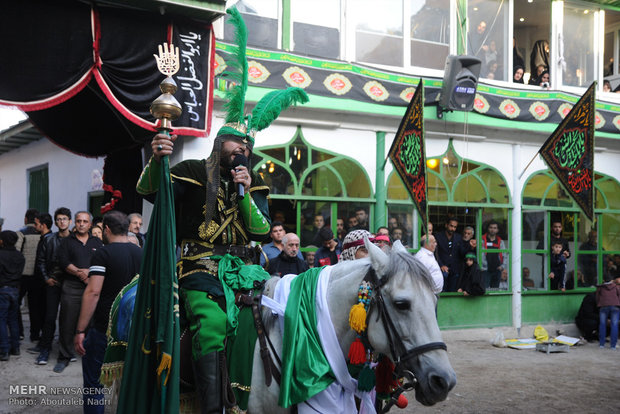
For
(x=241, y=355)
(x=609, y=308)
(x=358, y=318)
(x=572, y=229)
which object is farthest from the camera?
(x=572, y=229)

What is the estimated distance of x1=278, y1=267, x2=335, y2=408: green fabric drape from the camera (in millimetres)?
2881

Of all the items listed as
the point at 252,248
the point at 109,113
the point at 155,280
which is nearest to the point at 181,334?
the point at 155,280

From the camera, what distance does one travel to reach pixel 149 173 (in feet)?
10.5

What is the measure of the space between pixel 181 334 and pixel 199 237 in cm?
60

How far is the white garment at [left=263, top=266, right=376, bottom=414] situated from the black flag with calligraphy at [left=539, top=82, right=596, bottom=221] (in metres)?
8.58

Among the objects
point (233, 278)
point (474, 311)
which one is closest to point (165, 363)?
point (233, 278)

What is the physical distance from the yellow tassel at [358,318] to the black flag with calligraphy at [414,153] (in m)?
6.21

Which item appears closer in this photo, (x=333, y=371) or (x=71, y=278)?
(x=333, y=371)

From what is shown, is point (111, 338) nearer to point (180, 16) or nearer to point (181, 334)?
point (181, 334)

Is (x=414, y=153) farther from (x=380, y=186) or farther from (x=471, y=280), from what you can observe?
(x=471, y=280)

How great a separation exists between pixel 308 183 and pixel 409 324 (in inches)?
286

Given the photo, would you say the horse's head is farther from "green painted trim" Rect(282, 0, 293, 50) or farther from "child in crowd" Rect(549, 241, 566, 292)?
"child in crowd" Rect(549, 241, 566, 292)

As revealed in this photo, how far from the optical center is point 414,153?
365 inches

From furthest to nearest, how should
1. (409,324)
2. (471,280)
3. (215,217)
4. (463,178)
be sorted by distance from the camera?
(463,178), (471,280), (215,217), (409,324)
